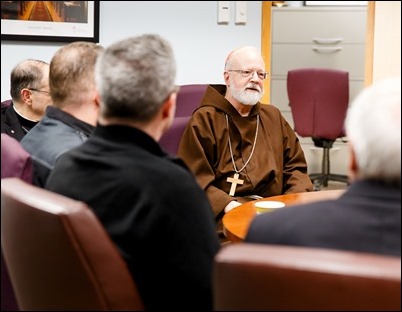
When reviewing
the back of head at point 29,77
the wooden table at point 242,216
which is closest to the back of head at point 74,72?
the wooden table at point 242,216

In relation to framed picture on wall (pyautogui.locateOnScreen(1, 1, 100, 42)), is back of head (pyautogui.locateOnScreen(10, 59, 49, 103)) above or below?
below

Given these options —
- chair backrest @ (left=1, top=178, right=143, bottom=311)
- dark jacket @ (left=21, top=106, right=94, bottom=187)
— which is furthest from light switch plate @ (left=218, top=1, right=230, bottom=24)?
chair backrest @ (left=1, top=178, right=143, bottom=311)

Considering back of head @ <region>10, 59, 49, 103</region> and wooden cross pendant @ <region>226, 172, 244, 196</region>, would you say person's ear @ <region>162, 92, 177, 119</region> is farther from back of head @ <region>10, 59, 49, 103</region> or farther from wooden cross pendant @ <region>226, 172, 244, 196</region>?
back of head @ <region>10, 59, 49, 103</region>

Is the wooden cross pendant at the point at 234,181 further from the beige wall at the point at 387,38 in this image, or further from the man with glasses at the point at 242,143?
the beige wall at the point at 387,38

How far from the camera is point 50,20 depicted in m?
4.21

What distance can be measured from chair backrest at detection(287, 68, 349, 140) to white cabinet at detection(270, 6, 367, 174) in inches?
39.5

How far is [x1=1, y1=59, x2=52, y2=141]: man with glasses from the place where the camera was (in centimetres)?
305

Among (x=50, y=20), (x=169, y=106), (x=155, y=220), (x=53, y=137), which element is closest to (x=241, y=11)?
(x=50, y=20)

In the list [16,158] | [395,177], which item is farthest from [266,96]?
[395,177]

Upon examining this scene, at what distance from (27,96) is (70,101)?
996mm

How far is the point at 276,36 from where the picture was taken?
22.0ft

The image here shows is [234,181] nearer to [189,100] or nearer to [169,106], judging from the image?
[189,100]

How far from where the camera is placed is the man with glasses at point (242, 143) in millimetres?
3061

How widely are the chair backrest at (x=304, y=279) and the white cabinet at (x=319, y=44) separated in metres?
5.63
